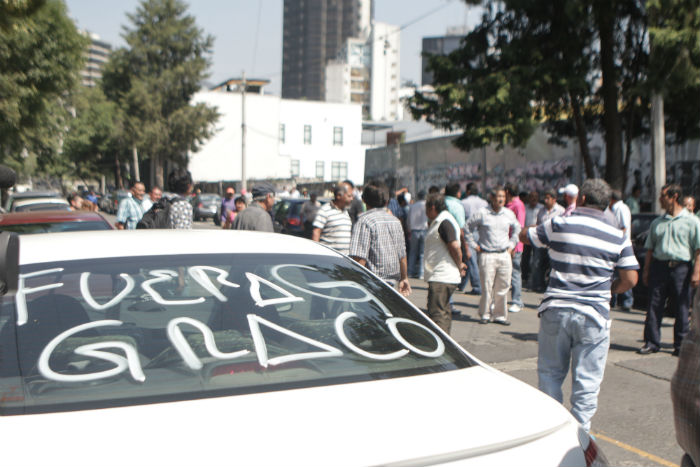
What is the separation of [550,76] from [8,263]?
1698 cm

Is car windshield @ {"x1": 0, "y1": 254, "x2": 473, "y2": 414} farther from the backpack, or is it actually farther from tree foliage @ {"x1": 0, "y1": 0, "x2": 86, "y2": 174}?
tree foliage @ {"x1": 0, "y1": 0, "x2": 86, "y2": 174}

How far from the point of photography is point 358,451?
1.83 meters

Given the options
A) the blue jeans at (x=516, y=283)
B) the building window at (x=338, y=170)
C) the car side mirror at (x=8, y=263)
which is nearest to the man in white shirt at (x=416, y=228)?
the blue jeans at (x=516, y=283)

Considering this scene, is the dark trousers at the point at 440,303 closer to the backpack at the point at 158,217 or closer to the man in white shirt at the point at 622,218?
the man in white shirt at the point at 622,218

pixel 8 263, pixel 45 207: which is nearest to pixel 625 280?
pixel 8 263

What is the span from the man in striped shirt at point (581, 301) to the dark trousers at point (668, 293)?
10.9 ft

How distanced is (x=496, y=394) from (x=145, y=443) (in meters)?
1.11

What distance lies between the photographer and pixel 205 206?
122 ft

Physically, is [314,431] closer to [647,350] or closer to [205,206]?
[647,350]

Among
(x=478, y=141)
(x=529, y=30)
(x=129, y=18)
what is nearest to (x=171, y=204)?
(x=478, y=141)

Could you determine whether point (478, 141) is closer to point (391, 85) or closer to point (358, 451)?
point (358, 451)

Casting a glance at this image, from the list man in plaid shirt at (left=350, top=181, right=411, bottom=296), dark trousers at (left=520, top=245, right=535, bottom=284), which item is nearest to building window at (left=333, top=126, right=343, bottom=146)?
dark trousers at (left=520, top=245, right=535, bottom=284)

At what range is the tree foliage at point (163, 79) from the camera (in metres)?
57.4

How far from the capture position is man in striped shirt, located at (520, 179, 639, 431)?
4355mm
